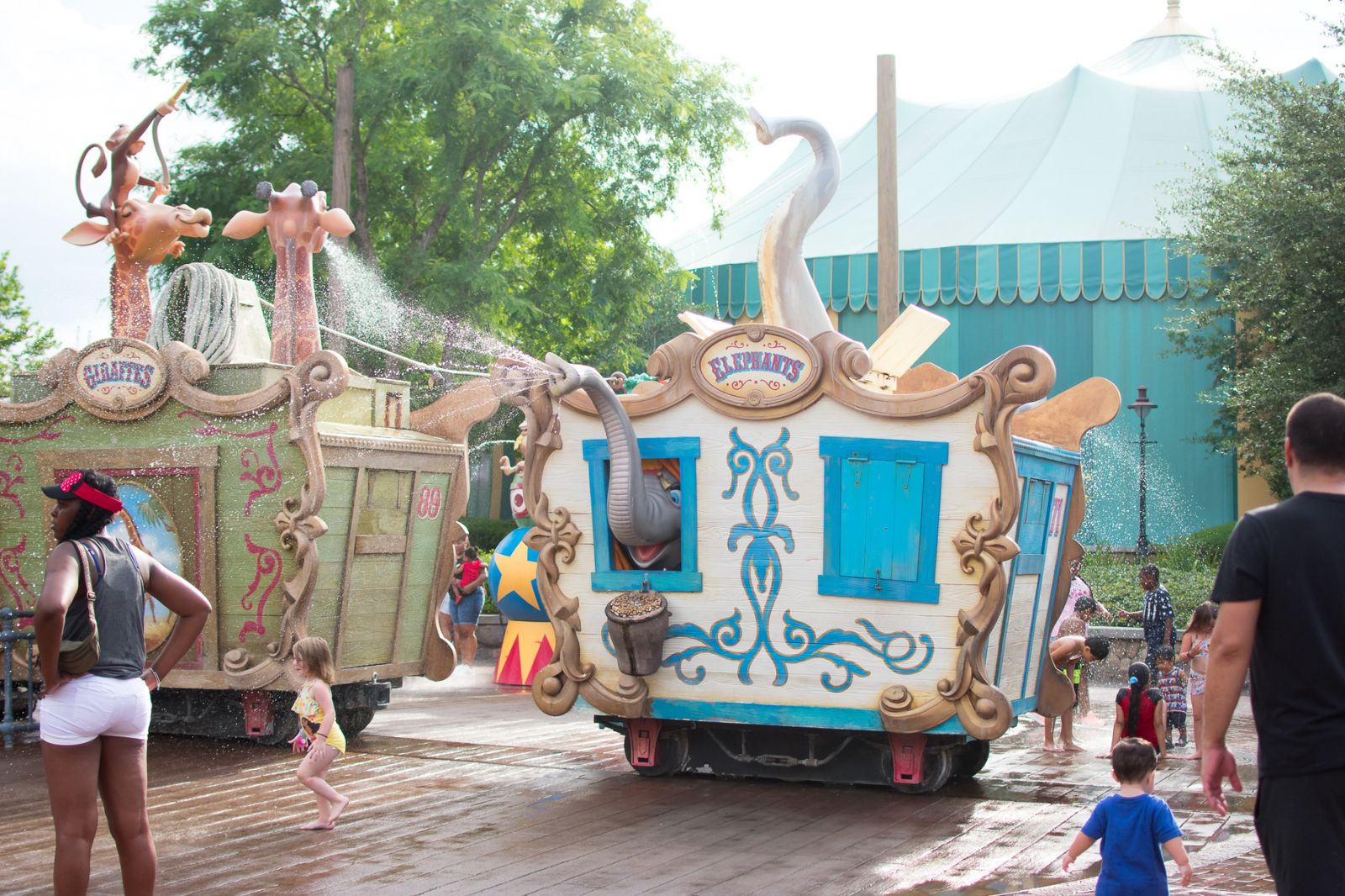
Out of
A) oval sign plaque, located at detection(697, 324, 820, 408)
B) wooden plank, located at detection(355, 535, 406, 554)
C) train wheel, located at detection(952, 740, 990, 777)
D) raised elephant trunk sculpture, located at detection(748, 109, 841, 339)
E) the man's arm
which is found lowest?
train wheel, located at detection(952, 740, 990, 777)

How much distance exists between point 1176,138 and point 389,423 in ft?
64.2

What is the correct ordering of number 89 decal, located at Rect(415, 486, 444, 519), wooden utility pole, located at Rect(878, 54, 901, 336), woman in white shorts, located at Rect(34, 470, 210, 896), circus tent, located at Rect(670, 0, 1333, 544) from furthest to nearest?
circus tent, located at Rect(670, 0, 1333, 544)
wooden utility pole, located at Rect(878, 54, 901, 336)
number 89 decal, located at Rect(415, 486, 444, 519)
woman in white shorts, located at Rect(34, 470, 210, 896)

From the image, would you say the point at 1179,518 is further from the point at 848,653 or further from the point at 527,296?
the point at 848,653

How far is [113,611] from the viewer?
4777 mm

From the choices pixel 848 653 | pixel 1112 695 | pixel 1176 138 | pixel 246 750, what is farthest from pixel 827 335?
pixel 1176 138

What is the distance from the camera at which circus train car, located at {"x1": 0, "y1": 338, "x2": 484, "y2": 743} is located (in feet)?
29.9

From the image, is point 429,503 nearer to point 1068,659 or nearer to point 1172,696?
point 1068,659

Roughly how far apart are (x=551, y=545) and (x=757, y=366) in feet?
5.18

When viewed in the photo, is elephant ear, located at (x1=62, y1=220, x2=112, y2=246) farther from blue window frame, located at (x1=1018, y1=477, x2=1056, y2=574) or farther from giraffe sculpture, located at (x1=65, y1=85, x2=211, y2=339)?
blue window frame, located at (x1=1018, y1=477, x2=1056, y2=574)

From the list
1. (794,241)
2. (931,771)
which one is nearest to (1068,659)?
(931,771)

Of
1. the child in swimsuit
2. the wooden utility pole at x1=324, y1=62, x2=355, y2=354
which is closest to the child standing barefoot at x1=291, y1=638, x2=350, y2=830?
the child in swimsuit

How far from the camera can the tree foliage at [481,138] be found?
68.5ft

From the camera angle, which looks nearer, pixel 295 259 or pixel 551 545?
pixel 551 545

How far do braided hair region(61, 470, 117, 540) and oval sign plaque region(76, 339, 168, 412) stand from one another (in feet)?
15.5
